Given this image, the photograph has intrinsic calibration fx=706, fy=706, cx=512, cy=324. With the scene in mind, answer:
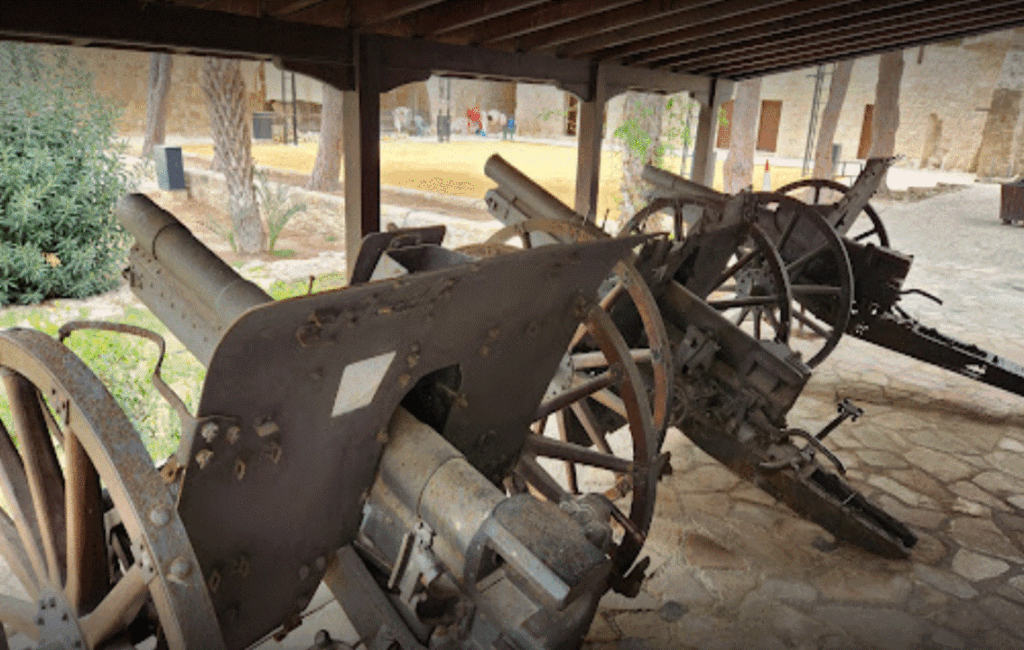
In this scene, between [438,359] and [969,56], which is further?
[969,56]

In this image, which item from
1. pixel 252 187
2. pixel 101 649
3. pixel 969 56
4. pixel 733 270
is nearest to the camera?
pixel 101 649

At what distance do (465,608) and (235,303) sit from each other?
1.16 m

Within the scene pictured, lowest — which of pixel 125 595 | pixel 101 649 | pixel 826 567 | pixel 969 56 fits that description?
pixel 826 567

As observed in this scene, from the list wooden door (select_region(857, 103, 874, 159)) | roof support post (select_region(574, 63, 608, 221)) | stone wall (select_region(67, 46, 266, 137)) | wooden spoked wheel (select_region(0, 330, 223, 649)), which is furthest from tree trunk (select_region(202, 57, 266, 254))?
wooden door (select_region(857, 103, 874, 159))

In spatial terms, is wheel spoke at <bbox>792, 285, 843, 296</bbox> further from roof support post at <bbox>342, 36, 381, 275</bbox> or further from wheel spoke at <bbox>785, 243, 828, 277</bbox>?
roof support post at <bbox>342, 36, 381, 275</bbox>

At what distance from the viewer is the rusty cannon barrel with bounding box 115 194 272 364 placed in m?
2.28

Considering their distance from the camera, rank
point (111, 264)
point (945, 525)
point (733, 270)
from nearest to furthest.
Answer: point (945, 525) < point (733, 270) < point (111, 264)

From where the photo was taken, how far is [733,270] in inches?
216

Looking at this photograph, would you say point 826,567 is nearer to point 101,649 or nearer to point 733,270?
point 733,270

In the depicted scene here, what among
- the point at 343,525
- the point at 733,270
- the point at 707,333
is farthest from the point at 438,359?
the point at 733,270

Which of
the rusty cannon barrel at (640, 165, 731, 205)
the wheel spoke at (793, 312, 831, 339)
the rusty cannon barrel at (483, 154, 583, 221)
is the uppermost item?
the rusty cannon barrel at (483, 154, 583, 221)

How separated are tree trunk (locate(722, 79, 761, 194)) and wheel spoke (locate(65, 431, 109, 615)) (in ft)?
50.0

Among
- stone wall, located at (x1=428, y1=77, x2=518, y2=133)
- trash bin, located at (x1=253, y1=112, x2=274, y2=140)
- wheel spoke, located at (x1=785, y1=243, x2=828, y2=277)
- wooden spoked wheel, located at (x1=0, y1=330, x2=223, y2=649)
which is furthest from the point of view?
stone wall, located at (x1=428, y1=77, x2=518, y2=133)

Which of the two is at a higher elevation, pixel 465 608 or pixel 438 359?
pixel 438 359
